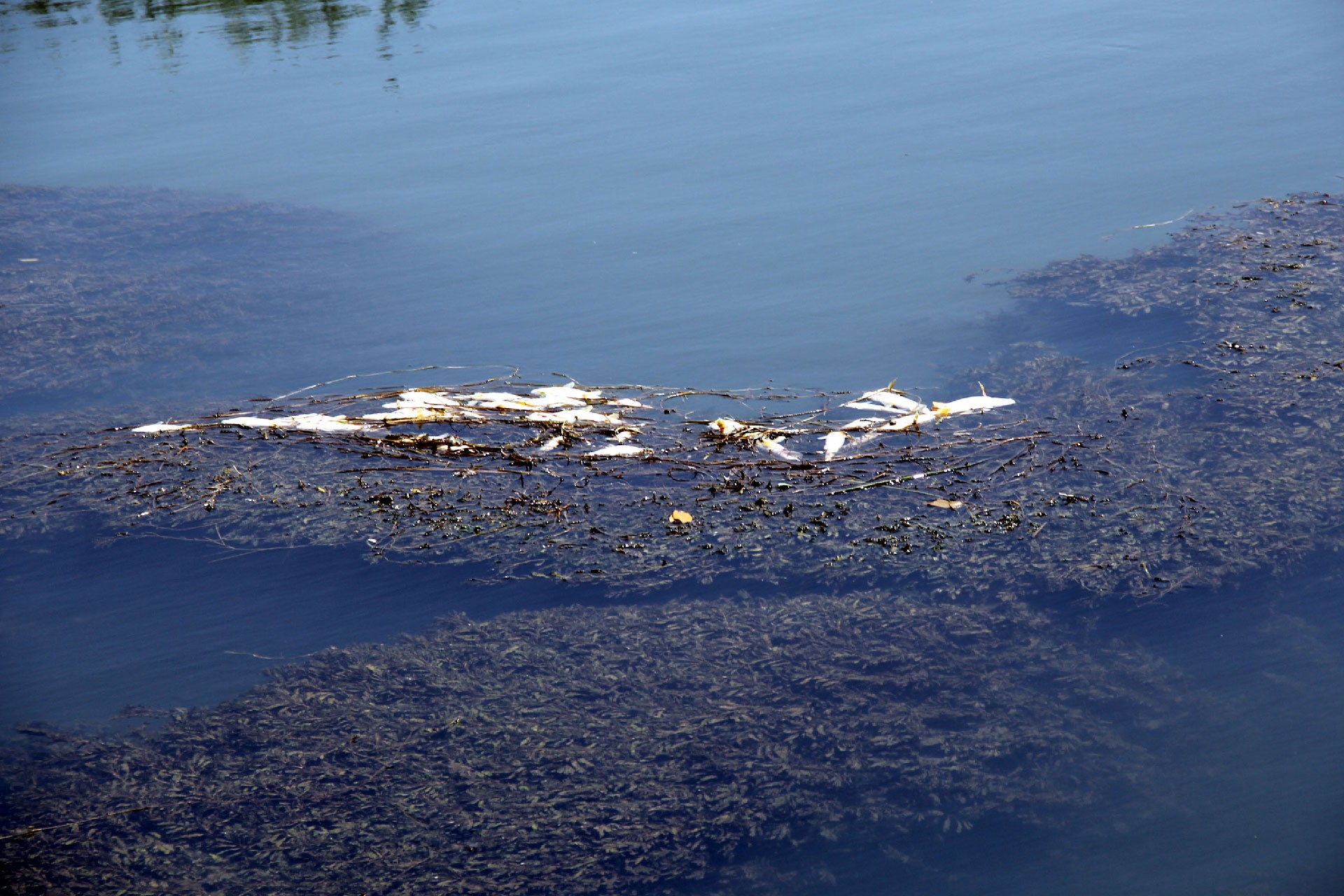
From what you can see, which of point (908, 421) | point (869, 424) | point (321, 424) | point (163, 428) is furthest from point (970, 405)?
point (163, 428)

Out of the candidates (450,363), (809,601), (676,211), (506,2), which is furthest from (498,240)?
(506,2)

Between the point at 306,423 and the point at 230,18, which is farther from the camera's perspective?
the point at 230,18

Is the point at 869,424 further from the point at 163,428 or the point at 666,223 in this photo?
the point at 163,428

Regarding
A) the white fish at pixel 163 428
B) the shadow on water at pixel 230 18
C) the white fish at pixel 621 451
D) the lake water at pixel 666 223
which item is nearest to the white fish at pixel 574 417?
the white fish at pixel 621 451

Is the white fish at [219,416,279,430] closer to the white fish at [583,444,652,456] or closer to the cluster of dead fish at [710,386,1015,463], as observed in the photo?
the white fish at [583,444,652,456]

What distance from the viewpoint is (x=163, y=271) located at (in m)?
5.44

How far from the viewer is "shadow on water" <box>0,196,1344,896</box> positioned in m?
2.14

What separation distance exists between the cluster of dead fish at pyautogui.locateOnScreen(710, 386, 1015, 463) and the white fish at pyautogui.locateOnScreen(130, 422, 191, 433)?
6.27 feet

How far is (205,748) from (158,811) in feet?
0.61

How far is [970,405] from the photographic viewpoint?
3.59m

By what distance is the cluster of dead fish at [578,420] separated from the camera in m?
3.45

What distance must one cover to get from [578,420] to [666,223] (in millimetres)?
2058

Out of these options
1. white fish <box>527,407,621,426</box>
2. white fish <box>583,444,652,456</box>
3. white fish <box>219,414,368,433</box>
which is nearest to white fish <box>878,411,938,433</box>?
white fish <box>583,444,652,456</box>

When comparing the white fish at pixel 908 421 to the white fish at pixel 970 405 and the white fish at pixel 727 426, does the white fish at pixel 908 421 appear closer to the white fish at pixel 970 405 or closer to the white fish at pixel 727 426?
the white fish at pixel 970 405
